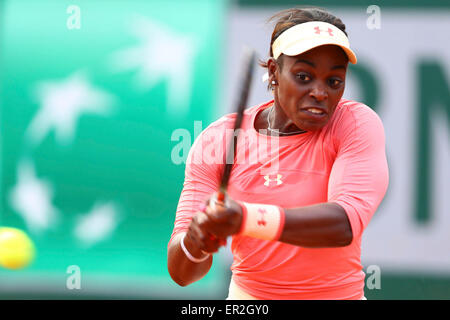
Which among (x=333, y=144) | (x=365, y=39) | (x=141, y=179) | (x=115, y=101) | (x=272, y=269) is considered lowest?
(x=272, y=269)

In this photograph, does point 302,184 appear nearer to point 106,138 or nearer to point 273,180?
point 273,180

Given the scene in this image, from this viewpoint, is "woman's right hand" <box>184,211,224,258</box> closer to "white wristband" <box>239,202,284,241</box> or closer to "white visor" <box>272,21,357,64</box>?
"white wristband" <box>239,202,284,241</box>

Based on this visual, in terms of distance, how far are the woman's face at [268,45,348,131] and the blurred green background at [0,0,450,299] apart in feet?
8.08

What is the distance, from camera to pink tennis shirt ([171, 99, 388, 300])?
6.80 ft

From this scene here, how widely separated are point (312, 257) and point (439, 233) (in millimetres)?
2712

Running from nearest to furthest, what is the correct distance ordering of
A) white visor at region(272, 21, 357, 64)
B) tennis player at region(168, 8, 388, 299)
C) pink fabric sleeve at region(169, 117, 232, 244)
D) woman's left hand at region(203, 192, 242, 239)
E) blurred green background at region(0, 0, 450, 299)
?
1. woman's left hand at region(203, 192, 242, 239)
2. tennis player at region(168, 8, 388, 299)
3. white visor at region(272, 21, 357, 64)
4. pink fabric sleeve at region(169, 117, 232, 244)
5. blurred green background at region(0, 0, 450, 299)

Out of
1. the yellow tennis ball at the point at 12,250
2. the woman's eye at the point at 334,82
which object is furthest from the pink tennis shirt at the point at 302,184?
the yellow tennis ball at the point at 12,250

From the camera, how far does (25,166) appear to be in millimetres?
4793

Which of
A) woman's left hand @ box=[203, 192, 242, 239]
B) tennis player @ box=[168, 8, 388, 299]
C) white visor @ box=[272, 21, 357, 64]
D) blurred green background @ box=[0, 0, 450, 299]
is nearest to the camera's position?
woman's left hand @ box=[203, 192, 242, 239]

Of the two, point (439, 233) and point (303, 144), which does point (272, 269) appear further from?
point (439, 233)

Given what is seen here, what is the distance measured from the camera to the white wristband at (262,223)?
1.89m

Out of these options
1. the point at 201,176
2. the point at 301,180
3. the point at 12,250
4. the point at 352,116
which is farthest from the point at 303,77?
the point at 12,250

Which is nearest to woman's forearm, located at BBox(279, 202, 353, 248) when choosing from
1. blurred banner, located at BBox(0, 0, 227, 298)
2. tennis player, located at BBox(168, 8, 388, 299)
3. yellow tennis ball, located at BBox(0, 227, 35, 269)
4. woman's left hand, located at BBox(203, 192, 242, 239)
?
tennis player, located at BBox(168, 8, 388, 299)
